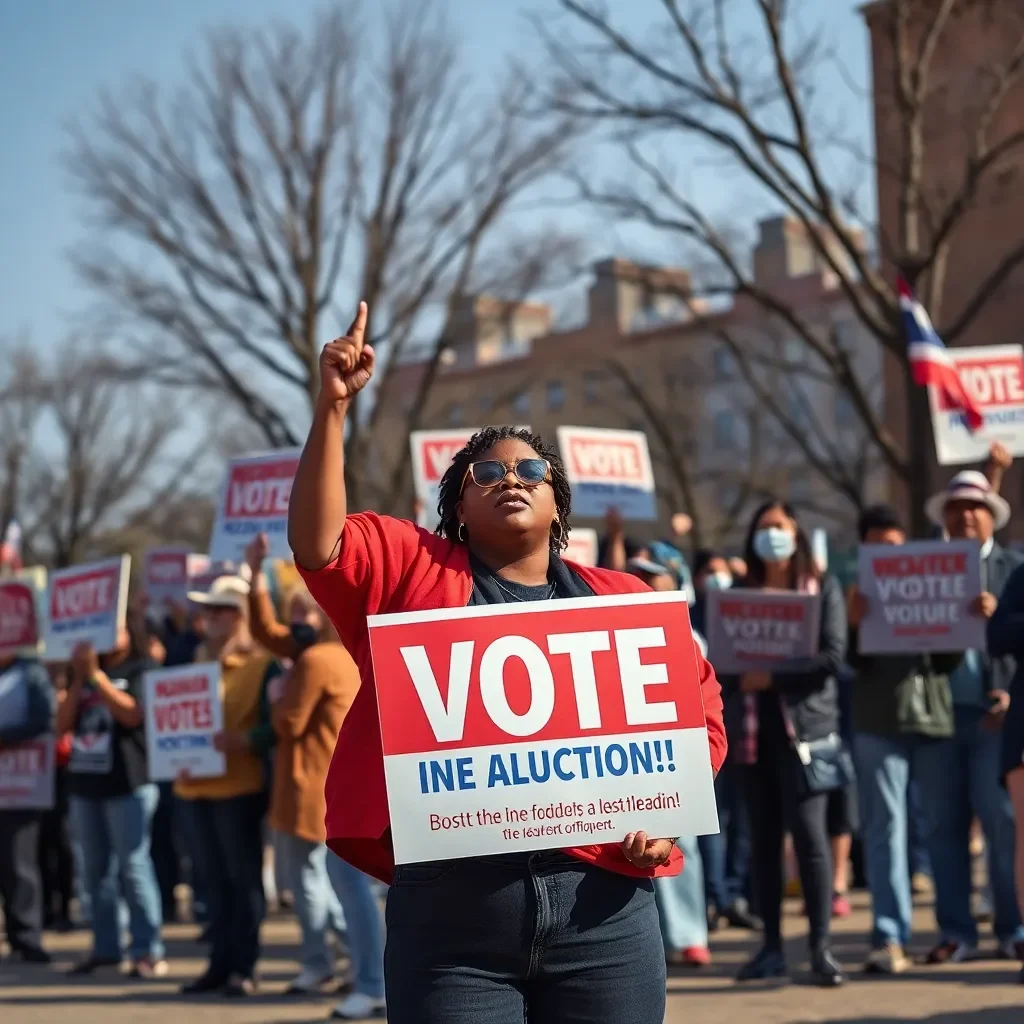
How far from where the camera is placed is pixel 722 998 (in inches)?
286

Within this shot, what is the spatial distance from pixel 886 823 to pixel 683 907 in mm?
1087

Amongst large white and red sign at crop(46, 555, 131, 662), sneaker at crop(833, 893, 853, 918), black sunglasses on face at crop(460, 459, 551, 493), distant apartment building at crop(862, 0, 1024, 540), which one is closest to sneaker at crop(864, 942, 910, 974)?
sneaker at crop(833, 893, 853, 918)

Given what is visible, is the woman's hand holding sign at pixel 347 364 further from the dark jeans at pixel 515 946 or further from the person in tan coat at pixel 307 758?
the person in tan coat at pixel 307 758

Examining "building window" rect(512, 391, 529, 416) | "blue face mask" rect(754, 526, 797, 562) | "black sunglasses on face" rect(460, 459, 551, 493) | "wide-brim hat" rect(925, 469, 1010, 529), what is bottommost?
"black sunglasses on face" rect(460, 459, 551, 493)

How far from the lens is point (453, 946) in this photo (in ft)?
10.6

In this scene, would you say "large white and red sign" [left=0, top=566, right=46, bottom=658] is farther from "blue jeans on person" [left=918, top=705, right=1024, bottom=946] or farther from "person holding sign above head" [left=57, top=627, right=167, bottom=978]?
"blue jeans on person" [left=918, top=705, right=1024, bottom=946]

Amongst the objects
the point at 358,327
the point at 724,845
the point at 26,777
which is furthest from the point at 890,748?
the point at 358,327

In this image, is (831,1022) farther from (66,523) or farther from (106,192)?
(66,523)

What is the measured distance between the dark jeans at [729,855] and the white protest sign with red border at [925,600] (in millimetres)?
2227

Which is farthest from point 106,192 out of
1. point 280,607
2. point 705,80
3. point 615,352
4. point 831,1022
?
point 615,352

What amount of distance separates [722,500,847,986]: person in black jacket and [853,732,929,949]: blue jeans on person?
0.99 ft

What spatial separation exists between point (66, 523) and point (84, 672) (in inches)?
1328

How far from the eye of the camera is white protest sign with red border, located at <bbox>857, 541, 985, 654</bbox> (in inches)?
308

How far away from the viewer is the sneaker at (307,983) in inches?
320
